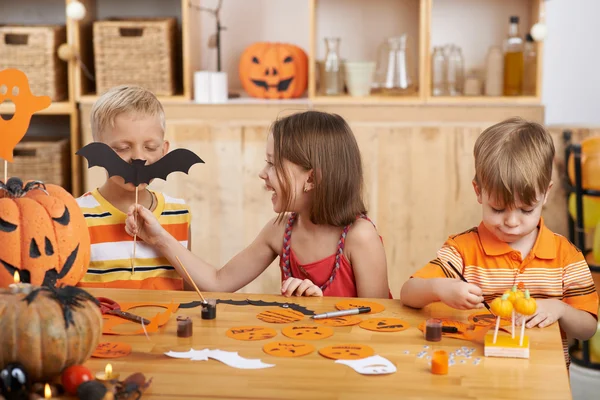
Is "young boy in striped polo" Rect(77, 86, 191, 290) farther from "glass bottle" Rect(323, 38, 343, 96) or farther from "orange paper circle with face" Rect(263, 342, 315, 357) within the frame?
"glass bottle" Rect(323, 38, 343, 96)

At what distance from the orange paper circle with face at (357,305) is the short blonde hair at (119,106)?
67 centimetres

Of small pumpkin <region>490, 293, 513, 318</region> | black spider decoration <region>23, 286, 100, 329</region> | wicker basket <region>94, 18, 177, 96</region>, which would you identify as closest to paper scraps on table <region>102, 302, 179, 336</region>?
black spider decoration <region>23, 286, 100, 329</region>

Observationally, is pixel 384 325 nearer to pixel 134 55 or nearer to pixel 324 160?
pixel 324 160

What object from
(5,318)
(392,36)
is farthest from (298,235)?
(392,36)

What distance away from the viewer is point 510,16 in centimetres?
332

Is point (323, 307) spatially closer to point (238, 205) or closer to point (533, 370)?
point (533, 370)

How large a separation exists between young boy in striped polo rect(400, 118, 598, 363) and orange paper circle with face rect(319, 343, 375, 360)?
0.24 meters

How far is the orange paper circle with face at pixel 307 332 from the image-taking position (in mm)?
1243

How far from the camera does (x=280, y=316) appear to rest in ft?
4.43

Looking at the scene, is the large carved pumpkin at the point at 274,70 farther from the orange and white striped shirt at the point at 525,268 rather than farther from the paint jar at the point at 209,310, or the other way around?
the paint jar at the point at 209,310

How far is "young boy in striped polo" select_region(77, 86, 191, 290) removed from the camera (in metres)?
1.77

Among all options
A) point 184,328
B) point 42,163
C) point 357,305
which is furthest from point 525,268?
point 42,163

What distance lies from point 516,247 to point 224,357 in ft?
2.20

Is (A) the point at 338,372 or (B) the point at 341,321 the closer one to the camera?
(A) the point at 338,372
